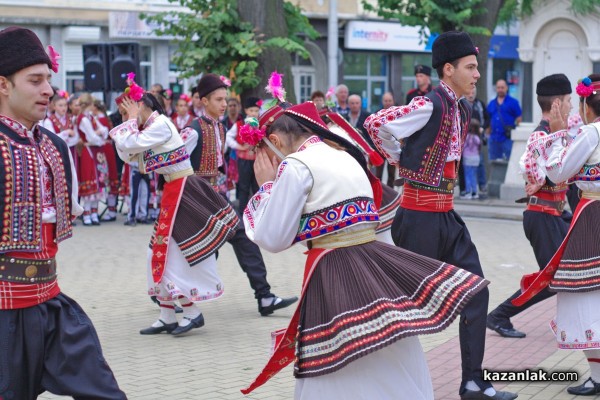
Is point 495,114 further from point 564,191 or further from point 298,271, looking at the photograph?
point 564,191

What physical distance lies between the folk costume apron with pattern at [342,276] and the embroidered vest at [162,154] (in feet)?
11.5

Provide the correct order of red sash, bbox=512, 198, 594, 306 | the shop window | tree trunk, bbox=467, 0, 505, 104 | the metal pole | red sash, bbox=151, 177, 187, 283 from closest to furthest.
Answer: red sash, bbox=512, 198, 594, 306 → red sash, bbox=151, 177, 187, 283 → tree trunk, bbox=467, 0, 505, 104 → the metal pole → the shop window

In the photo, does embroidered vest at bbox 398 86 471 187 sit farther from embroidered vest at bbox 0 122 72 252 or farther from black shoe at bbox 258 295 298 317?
black shoe at bbox 258 295 298 317

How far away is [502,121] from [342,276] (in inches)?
604

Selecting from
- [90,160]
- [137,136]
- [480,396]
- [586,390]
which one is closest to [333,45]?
[90,160]

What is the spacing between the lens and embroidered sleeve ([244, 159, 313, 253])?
172 inches

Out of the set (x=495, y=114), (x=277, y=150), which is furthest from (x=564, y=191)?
(x=495, y=114)

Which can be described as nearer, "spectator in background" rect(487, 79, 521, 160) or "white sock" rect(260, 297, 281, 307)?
"white sock" rect(260, 297, 281, 307)

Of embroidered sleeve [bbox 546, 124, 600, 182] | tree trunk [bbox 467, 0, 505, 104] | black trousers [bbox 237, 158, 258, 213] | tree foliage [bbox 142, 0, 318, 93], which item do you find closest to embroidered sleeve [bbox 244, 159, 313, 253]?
embroidered sleeve [bbox 546, 124, 600, 182]

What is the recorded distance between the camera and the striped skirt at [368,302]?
14.0ft

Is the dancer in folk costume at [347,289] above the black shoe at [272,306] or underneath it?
above

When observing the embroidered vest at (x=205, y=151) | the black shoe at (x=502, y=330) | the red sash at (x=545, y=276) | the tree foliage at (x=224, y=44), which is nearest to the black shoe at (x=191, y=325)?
the embroidered vest at (x=205, y=151)

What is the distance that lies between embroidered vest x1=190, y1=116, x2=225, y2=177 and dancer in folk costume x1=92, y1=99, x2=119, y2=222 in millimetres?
8005

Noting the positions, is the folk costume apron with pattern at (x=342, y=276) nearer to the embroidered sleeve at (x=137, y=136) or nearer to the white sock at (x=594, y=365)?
the white sock at (x=594, y=365)
